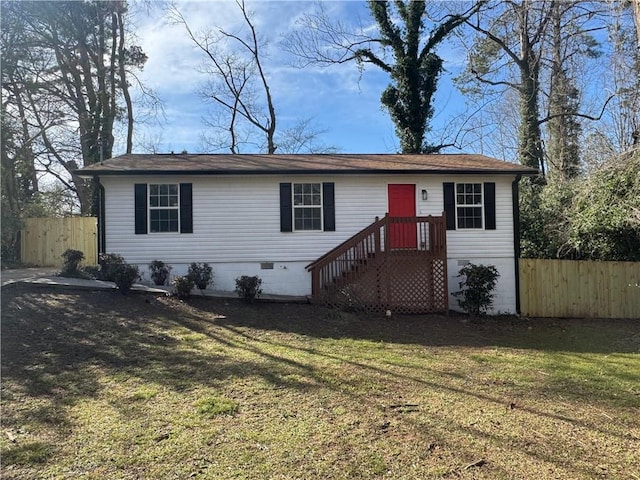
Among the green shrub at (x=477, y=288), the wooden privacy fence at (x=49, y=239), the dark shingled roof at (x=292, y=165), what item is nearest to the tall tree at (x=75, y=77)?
the wooden privacy fence at (x=49, y=239)

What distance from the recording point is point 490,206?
12.4 metres

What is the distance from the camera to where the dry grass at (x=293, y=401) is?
10.7 ft

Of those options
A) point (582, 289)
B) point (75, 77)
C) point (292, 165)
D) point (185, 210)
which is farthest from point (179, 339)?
point (75, 77)

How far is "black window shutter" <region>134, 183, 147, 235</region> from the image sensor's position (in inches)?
459

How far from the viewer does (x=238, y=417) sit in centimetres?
409

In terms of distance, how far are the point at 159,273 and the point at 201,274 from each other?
1.07 metres

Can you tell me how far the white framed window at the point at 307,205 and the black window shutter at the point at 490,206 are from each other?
15.4 ft

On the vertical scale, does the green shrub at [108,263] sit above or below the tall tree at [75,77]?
below

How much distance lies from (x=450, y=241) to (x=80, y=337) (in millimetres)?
9289

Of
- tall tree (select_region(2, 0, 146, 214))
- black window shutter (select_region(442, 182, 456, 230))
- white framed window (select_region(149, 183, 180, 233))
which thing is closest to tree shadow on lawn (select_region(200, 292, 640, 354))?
black window shutter (select_region(442, 182, 456, 230))

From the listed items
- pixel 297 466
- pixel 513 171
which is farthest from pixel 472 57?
pixel 297 466

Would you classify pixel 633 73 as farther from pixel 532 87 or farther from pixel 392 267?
pixel 392 267

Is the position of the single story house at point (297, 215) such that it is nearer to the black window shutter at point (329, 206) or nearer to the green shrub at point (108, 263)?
the black window shutter at point (329, 206)

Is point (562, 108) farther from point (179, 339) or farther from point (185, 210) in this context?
point (179, 339)
